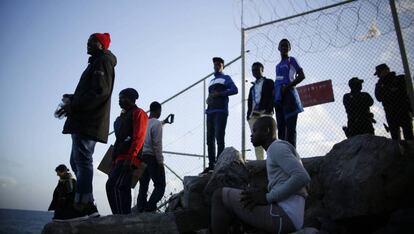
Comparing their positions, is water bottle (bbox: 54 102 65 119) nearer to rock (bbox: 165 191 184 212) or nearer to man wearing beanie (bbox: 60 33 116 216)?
man wearing beanie (bbox: 60 33 116 216)

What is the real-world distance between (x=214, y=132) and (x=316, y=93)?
177cm

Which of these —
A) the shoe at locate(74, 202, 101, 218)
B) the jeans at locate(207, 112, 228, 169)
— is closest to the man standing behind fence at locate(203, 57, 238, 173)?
the jeans at locate(207, 112, 228, 169)

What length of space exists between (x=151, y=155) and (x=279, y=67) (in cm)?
247

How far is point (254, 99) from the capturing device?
5.37 metres

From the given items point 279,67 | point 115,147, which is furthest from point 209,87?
point 115,147

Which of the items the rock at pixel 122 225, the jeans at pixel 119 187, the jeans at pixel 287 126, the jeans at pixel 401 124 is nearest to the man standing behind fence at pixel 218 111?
the jeans at pixel 287 126

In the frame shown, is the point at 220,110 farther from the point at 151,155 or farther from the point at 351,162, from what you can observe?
the point at 351,162

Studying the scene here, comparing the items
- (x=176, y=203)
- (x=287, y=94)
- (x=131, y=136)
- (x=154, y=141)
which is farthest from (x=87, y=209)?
(x=287, y=94)

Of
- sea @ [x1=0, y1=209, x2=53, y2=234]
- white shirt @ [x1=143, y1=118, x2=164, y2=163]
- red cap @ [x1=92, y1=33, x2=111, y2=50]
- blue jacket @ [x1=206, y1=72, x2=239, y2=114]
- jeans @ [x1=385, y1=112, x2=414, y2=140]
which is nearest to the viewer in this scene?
red cap @ [x1=92, y1=33, x2=111, y2=50]

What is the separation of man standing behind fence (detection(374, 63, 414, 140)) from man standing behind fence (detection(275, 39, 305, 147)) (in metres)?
1.08

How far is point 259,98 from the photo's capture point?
5.28 meters

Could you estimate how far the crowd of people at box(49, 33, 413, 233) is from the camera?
7.62 feet

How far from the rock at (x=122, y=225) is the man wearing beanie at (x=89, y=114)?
1.08 ft

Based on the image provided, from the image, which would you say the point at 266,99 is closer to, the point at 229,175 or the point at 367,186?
the point at 229,175
